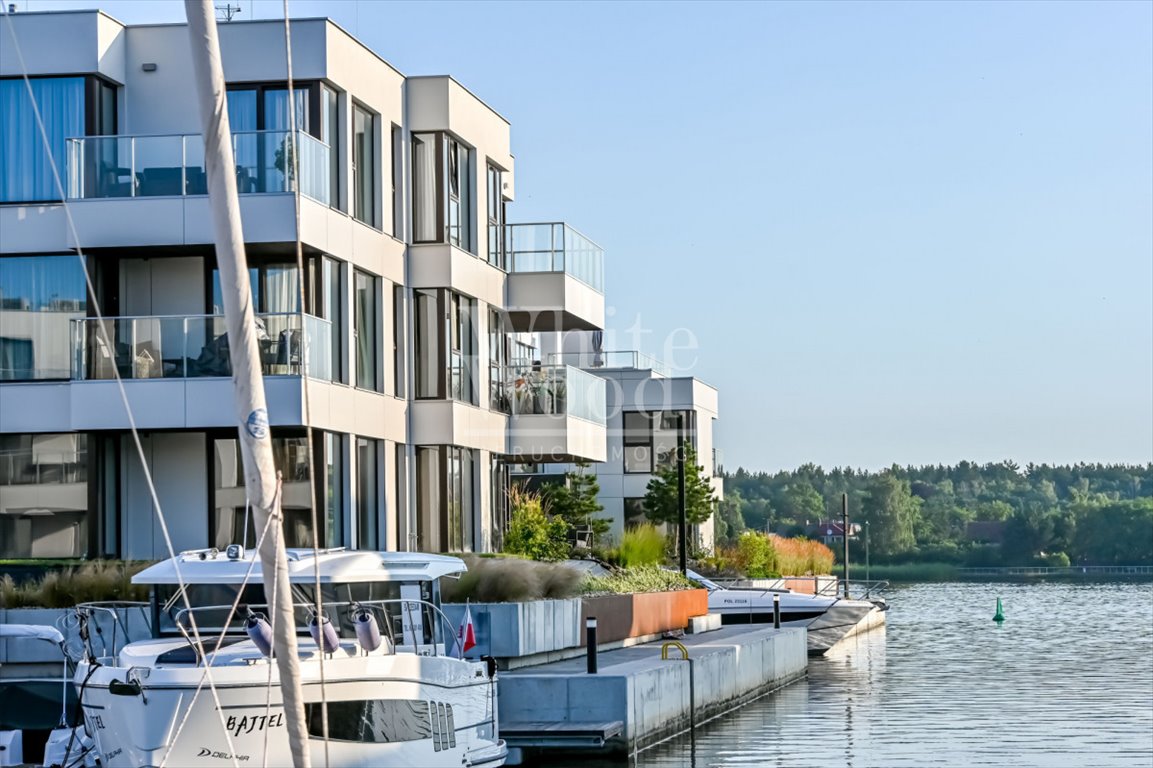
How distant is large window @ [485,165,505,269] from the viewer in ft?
123

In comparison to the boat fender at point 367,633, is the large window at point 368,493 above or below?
above

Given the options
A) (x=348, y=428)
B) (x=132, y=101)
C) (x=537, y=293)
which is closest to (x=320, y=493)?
(x=348, y=428)

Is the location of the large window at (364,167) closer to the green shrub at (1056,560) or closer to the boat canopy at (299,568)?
the boat canopy at (299,568)

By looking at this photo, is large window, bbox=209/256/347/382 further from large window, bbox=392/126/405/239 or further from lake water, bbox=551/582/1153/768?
lake water, bbox=551/582/1153/768

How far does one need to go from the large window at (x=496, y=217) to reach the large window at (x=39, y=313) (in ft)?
33.6

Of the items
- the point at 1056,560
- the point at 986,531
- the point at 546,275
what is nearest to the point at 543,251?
the point at 546,275

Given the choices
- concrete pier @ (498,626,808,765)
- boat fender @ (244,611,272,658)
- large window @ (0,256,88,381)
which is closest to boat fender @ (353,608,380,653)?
boat fender @ (244,611,272,658)

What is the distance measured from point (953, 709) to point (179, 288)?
14931 millimetres

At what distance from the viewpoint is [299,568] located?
17.6 metres

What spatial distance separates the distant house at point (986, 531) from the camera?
188875mm

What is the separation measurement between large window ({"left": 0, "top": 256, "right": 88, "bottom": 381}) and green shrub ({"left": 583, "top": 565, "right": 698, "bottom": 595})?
10133mm

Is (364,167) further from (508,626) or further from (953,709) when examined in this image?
(953,709)

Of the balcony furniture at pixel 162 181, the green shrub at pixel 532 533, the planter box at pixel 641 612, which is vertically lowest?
the planter box at pixel 641 612

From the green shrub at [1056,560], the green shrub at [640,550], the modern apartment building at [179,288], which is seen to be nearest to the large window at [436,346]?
the modern apartment building at [179,288]
